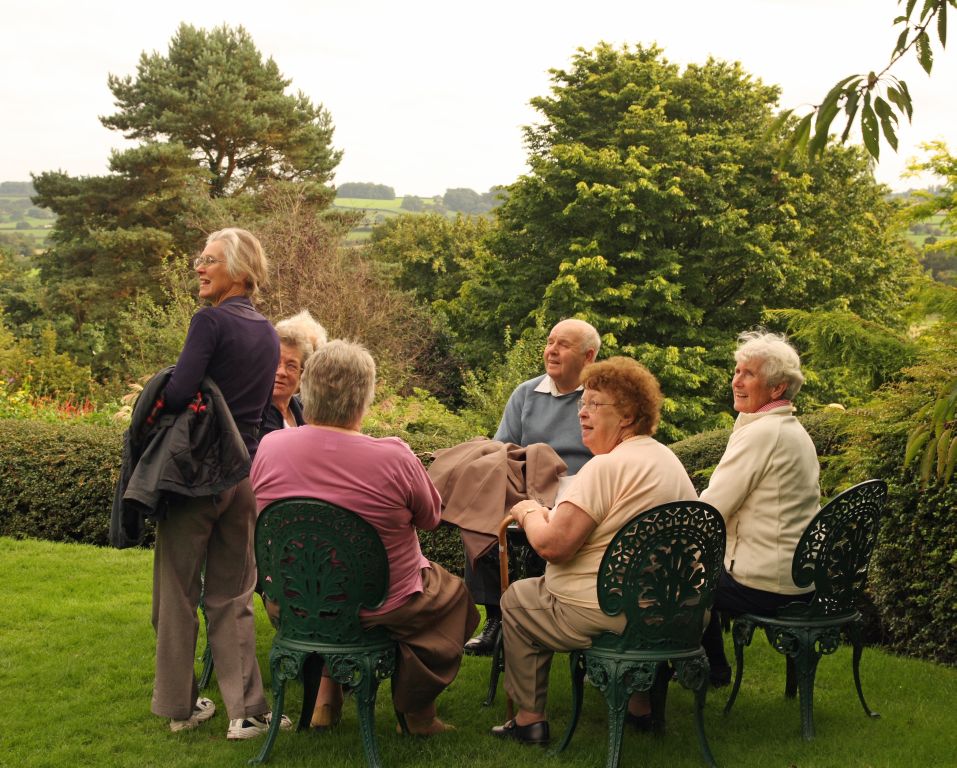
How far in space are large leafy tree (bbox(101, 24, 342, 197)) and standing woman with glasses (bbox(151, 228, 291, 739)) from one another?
102ft

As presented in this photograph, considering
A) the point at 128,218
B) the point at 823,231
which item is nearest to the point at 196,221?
the point at 128,218

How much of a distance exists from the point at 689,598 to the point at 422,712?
1.23 m

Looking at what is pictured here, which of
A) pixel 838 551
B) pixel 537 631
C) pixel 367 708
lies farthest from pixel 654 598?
pixel 367 708

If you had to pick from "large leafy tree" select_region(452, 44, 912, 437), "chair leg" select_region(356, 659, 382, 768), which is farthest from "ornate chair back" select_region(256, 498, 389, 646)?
"large leafy tree" select_region(452, 44, 912, 437)

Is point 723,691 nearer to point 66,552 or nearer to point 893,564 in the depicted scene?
point 893,564

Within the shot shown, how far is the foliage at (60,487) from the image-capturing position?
8.29m

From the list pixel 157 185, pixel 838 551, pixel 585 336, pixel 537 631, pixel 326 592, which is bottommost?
pixel 537 631

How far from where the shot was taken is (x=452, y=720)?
4.29 metres

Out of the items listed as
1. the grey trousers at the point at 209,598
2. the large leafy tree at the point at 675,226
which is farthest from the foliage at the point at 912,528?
the large leafy tree at the point at 675,226

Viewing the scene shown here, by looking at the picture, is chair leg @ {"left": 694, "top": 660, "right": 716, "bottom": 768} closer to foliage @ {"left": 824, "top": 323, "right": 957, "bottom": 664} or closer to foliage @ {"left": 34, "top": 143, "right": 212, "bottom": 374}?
foliage @ {"left": 824, "top": 323, "right": 957, "bottom": 664}

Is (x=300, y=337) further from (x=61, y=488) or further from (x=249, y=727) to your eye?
(x=61, y=488)

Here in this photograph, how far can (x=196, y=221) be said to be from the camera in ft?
101

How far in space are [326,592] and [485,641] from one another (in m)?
2.00

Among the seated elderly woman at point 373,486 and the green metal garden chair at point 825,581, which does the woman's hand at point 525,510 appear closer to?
the seated elderly woman at point 373,486
